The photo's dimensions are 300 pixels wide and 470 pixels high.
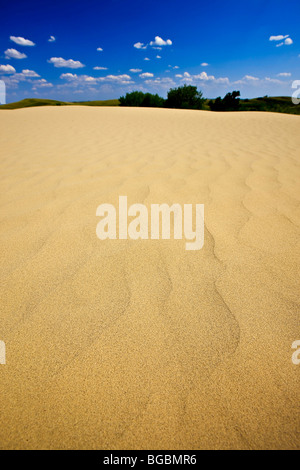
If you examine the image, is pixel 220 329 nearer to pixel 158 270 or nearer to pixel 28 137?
pixel 158 270

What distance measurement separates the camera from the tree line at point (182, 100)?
26.5 meters

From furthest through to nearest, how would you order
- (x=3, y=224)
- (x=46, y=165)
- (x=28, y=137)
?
(x=28, y=137), (x=46, y=165), (x=3, y=224)

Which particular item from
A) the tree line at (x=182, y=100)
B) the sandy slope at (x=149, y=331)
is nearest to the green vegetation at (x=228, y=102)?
the tree line at (x=182, y=100)

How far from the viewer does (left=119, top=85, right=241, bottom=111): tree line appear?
87.0 ft

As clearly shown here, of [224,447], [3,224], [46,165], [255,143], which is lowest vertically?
[224,447]

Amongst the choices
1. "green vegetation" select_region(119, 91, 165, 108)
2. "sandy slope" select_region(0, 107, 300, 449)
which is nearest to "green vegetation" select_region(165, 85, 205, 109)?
"green vegetation" select_region(119, 91, 165, 108)

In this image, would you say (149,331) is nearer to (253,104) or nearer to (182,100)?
(182,100)

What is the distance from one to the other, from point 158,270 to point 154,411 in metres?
0.51

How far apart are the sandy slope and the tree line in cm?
2897

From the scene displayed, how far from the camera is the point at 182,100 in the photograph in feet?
102

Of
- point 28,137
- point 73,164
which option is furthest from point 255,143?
point 28,137

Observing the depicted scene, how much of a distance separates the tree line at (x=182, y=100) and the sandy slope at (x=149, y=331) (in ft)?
95.1

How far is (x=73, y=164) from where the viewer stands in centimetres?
243

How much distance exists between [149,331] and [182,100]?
117ft
